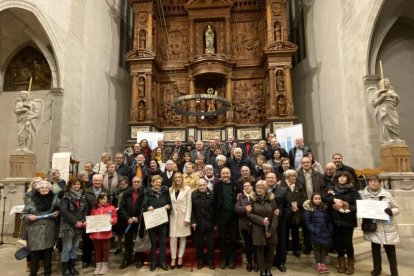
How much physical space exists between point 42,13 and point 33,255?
734 cm

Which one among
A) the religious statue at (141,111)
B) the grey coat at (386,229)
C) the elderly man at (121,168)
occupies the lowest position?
the grey coat at (386,229)

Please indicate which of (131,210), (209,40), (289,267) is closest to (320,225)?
(289,267)

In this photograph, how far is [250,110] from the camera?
39.7 ft

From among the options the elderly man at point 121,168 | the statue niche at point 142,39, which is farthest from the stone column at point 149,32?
the elderly man at point 121,168

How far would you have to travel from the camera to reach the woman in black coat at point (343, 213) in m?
4.04

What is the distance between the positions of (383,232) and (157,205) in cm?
311

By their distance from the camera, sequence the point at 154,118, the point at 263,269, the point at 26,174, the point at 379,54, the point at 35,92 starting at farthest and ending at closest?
the point at 154,118 → the point at 35,92 → the point at 379,54 → the point at 26,174 → the point at 263,269

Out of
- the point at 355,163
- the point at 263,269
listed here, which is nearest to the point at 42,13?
the point at 263,269

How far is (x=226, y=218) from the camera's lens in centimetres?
443

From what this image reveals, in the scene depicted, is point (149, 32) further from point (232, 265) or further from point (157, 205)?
point (232, 265)

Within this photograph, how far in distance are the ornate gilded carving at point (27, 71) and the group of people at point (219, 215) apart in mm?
6729

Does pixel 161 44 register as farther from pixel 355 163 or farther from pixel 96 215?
pixel 96 215

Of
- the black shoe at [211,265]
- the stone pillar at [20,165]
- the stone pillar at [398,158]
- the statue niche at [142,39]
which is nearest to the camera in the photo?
the black shoe at [211,265]

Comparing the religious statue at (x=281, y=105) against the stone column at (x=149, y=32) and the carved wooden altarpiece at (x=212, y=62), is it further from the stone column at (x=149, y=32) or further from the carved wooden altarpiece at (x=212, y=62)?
the stone column at (x=149, y=32)
